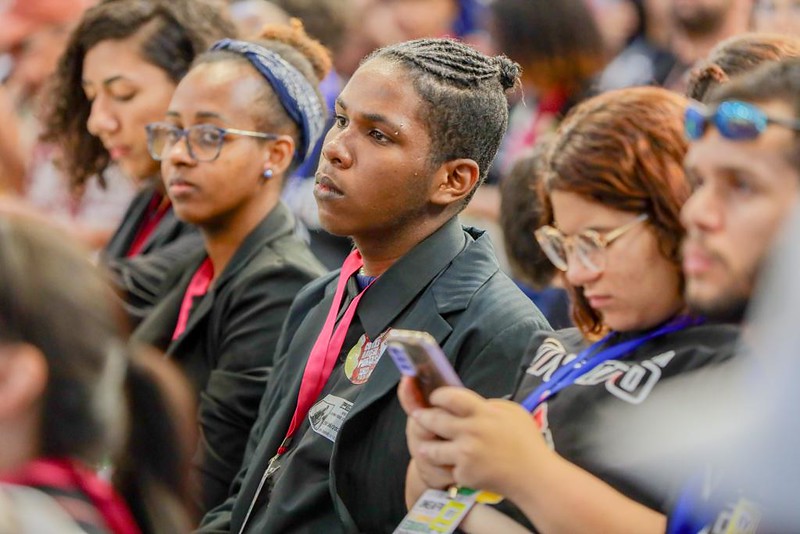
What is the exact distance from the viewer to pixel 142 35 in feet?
13.1

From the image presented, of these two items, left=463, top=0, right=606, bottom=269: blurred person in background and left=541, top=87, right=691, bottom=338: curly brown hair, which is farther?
left=463, top=0, right=606, bottom=269: blurred person in background

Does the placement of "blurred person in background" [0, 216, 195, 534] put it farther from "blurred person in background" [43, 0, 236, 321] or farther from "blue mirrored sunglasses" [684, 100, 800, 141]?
"blurred person in background" [43, 0, 236, 321]

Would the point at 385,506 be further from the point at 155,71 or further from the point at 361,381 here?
the point at 155,71

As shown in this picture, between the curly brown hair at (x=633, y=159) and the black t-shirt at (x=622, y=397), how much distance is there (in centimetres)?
A: 14

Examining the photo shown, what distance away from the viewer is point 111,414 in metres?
1.63

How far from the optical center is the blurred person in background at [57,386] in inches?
61.2

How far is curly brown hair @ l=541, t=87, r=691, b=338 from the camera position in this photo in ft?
6.84

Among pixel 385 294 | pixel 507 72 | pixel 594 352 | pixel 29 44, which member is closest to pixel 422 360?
pixel 594 352

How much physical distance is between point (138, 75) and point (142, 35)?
0.14 m

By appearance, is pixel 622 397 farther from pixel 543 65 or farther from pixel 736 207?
pixel 543 65

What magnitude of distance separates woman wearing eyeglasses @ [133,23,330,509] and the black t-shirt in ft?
3.99

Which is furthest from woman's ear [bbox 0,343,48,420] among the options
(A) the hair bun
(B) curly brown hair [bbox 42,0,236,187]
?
(B) curly brown hair [bbox 42,0,236,187]

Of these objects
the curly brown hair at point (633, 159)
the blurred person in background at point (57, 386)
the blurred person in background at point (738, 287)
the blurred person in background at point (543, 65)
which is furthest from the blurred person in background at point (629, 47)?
the blurred person in background at point (57, 386)

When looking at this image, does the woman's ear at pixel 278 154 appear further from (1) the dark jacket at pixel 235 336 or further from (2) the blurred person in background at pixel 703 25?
(2) the blurred person in background at pixel 703 25
